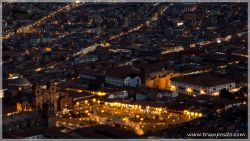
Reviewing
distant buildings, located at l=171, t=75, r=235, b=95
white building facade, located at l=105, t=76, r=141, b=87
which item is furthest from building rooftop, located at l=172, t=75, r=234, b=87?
white building facade, located at l=105, t=76, r=141, b=87

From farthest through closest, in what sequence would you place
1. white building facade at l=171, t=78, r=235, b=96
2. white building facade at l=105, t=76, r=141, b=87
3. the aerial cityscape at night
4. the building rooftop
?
white building facade at l=105, t=76, r=141, b=87, the building rooftop, white building facade at l=171, t=78, r=235, b=96, the aerial cityscape at night

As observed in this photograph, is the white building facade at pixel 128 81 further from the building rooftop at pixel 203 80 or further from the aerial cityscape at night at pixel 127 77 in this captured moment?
the building rooftop at pixel 203 80

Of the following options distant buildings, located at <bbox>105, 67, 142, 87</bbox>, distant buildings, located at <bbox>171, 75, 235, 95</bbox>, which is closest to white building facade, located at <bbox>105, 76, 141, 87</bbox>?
distant buildings, located at <bbox>105, 67, 142, 87</bbox>

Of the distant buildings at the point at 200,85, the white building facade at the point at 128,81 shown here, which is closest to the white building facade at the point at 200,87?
the distant buildings at the point at 200,85

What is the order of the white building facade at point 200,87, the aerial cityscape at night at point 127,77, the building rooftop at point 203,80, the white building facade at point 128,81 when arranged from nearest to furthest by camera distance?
1. the aerial cityscape at night at point 127,77
2. the white building facade at point 200,87
3. the building rooftop at point 203,80
4. the white building facade at point 128,81

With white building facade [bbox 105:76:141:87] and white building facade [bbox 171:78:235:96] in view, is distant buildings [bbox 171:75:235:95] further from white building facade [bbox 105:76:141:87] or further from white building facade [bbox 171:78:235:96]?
white building facade [bbox 105:76:141:87]

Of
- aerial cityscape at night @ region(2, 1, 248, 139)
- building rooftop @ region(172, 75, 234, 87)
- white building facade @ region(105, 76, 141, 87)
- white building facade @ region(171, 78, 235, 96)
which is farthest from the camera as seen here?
white building facade @ region(105, 76, 141, 87)

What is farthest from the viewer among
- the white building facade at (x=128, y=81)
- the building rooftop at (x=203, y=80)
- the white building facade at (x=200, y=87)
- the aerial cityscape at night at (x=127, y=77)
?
the white building facade at (x=128, y=81)

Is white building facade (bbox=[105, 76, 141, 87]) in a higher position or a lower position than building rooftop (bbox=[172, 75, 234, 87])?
lower

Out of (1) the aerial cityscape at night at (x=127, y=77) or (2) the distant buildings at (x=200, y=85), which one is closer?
(1) the aerial cityscape at night at (x=127, y=77)

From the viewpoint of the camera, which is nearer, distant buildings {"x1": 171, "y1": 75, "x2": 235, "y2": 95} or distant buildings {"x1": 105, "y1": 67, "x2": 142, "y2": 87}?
distant buildings {"x1": 171, "y1": 75, "x2": 235, "y2": 95}

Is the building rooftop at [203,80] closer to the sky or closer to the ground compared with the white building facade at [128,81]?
closer to the sky
